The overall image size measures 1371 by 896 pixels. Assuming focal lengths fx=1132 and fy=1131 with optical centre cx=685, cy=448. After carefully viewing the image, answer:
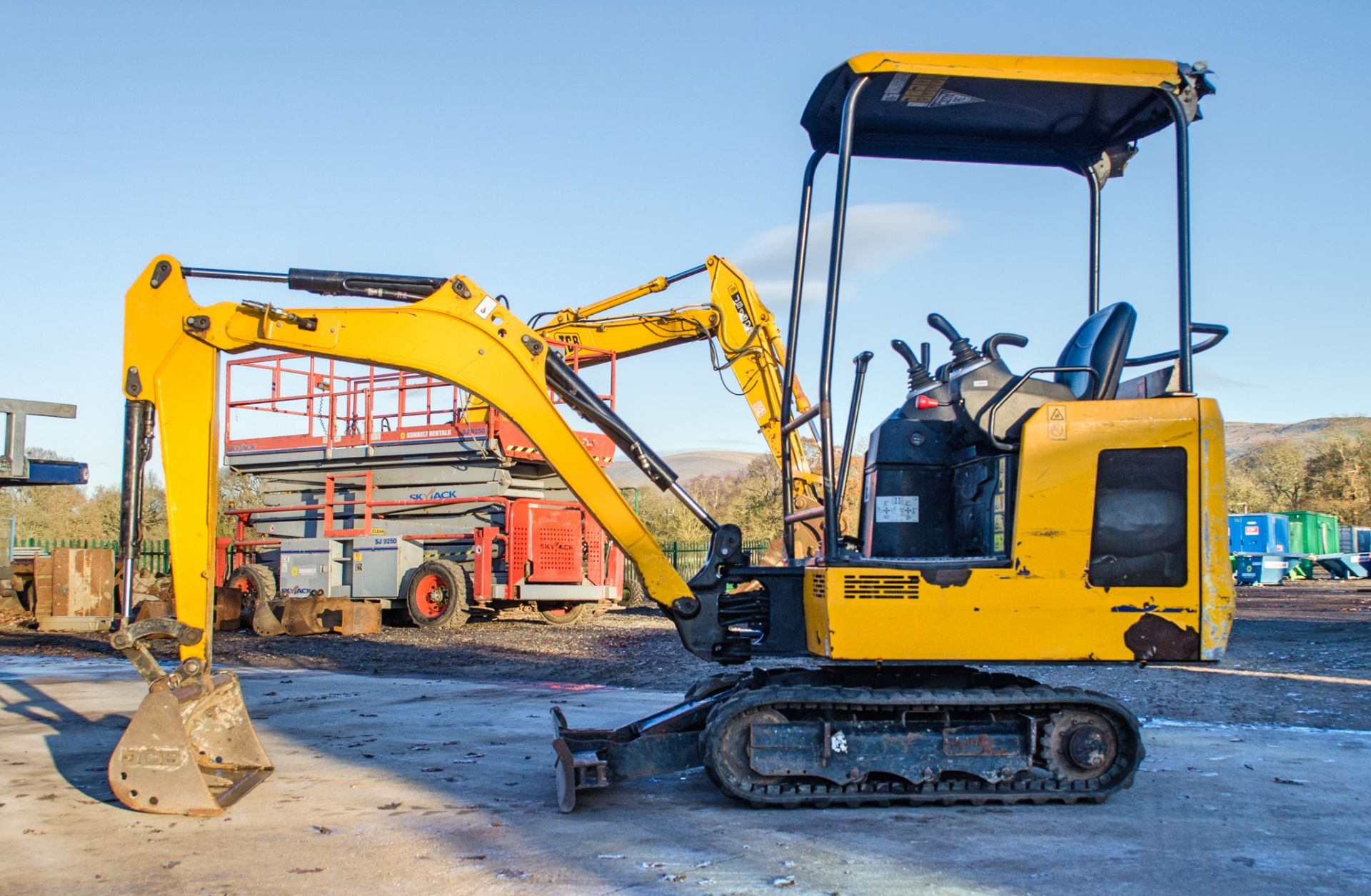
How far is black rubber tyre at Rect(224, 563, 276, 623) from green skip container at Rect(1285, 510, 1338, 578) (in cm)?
2773

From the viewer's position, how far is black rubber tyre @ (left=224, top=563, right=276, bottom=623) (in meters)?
18.2

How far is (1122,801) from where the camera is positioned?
543 centimetres

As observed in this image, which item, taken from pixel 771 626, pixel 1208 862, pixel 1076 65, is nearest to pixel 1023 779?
pixel 1208 862

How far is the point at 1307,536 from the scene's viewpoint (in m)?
33.3

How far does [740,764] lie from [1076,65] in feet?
11.9

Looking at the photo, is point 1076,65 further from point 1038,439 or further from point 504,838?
point 504,838

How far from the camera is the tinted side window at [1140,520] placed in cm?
515

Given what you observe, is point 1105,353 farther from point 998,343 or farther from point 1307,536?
point 1307,536

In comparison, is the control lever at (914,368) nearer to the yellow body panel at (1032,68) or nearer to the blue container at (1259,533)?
the yellow body panel at (1032,68)

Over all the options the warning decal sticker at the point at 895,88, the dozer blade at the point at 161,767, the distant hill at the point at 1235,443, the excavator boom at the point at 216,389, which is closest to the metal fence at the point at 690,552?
the excavator boom at the point at 216,389

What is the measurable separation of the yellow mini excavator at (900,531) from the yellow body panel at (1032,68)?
1 cm

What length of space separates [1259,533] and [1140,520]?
98.7 feet

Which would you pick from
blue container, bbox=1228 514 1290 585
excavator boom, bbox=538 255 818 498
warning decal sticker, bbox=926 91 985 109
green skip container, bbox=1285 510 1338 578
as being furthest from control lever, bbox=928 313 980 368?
Answer: green skip container, bbox=1285 510 1338 578

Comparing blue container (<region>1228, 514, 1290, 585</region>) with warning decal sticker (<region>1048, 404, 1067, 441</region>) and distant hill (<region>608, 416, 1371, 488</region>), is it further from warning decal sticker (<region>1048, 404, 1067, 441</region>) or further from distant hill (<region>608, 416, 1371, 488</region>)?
distant hill (<region>608, 416, 1371, 488</region>)
